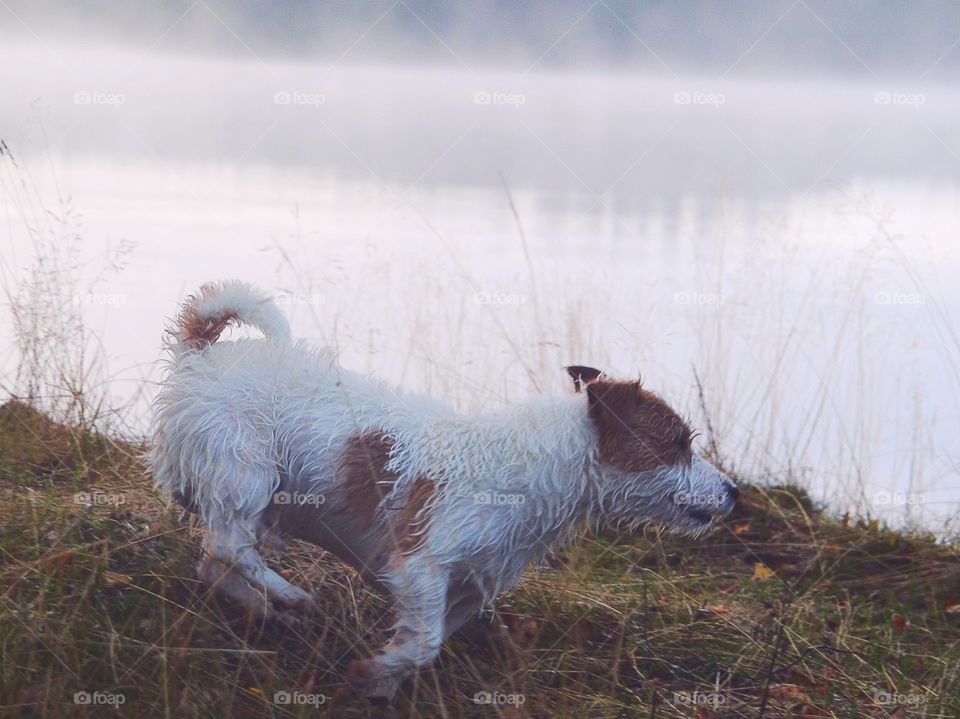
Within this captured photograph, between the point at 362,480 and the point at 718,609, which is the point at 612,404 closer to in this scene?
the point at 362,480

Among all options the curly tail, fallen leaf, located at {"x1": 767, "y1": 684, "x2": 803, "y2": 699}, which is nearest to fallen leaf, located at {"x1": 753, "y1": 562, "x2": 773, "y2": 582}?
fallen leaf, located at {"x1": 767, "y1": 684, "x2": 803, "y2": 699}

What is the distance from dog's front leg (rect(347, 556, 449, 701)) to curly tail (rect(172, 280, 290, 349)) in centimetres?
111

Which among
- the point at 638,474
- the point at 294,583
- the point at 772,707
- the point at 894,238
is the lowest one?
the point at 772,707

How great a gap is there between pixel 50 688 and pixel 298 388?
1.35 m

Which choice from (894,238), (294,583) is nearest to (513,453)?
(294,583)

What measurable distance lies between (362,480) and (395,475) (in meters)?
0.12

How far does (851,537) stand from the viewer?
6625 millimetres

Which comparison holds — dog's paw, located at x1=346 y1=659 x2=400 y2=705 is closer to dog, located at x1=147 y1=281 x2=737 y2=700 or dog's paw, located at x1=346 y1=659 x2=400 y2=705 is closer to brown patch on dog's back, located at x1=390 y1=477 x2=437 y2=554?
dog, located at x1=147 y1=281 x2=737 y2=700

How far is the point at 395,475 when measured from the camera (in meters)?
4.13

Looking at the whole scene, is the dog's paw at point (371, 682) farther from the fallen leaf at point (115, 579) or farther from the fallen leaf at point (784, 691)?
the fallen leaf at point (784, 691)

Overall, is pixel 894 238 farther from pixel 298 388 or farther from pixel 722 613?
pixel 298 388

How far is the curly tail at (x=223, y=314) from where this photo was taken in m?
4.38

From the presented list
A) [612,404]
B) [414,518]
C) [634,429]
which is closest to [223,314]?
[414,518]

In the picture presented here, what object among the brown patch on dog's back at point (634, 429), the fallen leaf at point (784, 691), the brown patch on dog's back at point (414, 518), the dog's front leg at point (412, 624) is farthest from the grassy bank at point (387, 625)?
the brown patch on dog's back at point (634, 429)
